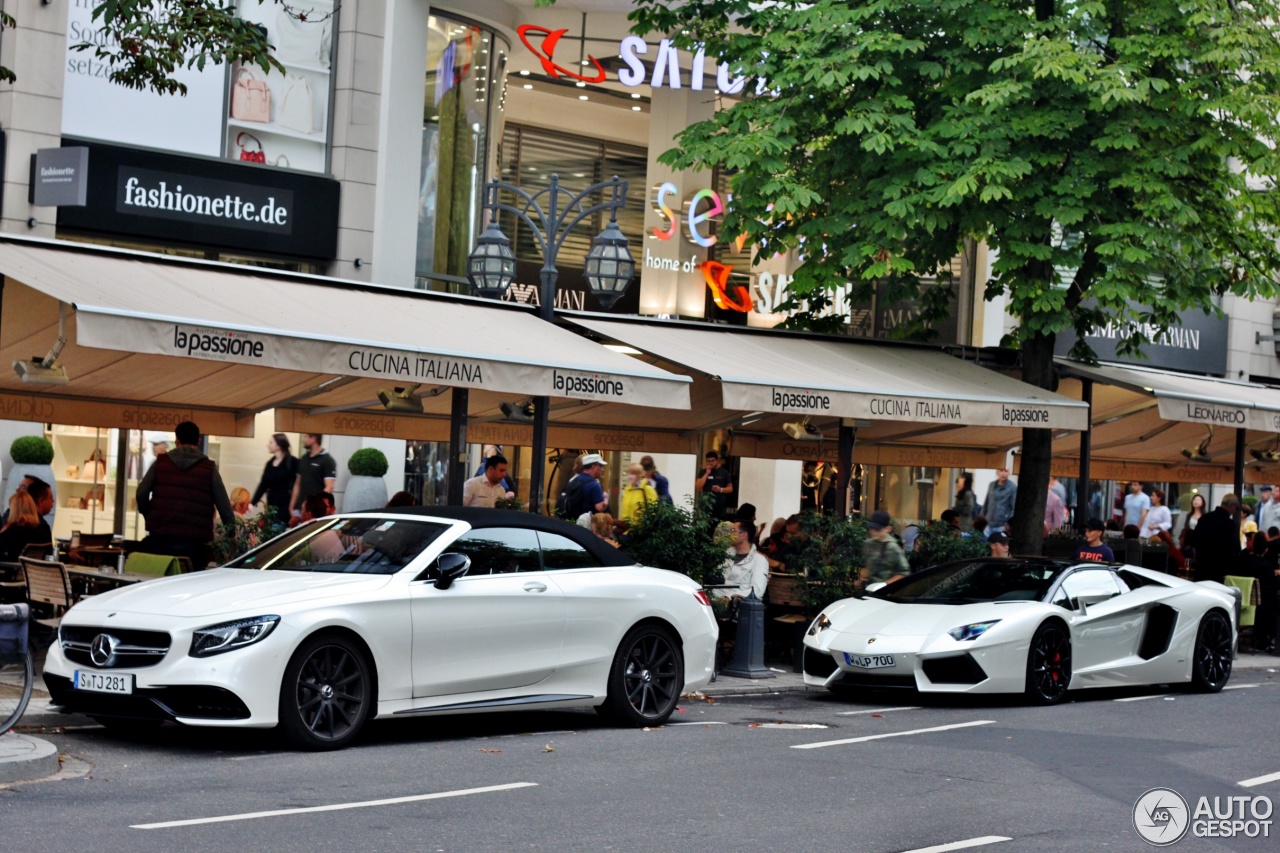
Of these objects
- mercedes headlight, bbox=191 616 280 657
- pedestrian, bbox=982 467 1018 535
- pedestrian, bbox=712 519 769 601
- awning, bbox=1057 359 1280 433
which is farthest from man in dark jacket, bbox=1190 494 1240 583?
mercedes headlight, bbox=191 616 280 657

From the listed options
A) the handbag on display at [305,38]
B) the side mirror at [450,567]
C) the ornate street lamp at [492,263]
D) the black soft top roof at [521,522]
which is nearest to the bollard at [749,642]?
the black soft top roof at [521,522]

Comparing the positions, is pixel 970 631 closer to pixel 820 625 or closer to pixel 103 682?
pixel 820 625

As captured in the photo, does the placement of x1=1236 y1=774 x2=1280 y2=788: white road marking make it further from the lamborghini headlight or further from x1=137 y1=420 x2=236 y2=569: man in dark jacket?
x1=137 y1=420 x2=236 y2=569: man in dark jacket

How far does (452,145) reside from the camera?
24.7 meters

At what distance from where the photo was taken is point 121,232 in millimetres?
20609

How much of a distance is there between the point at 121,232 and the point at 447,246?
213 inches

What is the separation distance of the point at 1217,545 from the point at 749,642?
872cm

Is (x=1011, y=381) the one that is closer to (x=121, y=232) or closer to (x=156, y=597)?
(x=121, y=232)

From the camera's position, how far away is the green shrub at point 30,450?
63.0 ft

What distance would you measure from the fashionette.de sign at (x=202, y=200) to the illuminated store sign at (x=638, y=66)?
5.66m

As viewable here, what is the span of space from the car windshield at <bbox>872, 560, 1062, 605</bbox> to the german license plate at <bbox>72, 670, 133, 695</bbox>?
7520mm

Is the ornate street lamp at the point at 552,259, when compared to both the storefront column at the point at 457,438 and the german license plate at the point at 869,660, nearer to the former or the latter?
the storefront column at the point at 457,438

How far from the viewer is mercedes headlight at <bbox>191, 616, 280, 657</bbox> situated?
9.61m

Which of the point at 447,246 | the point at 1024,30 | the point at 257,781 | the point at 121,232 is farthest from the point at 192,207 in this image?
the point at 257,781
